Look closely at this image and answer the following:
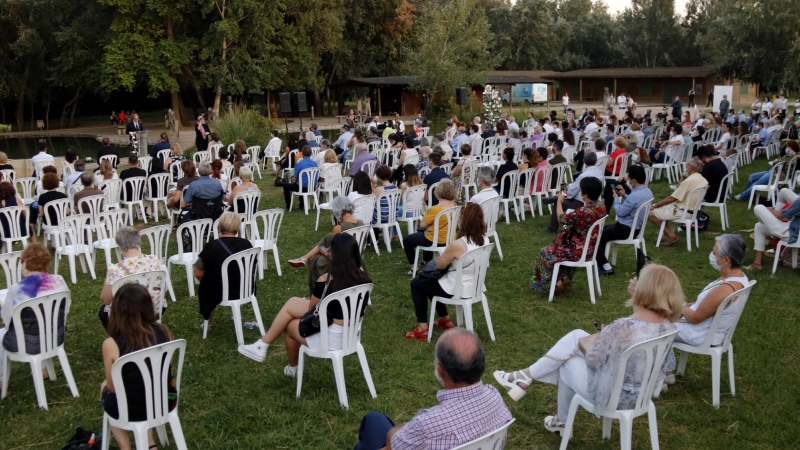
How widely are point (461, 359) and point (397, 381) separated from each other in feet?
6.52

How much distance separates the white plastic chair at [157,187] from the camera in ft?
32.3

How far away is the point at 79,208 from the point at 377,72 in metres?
33.5

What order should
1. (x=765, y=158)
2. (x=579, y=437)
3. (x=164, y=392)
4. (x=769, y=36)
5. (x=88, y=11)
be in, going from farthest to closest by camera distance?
(x=88, y=11) → (x=769, y=36) → (x=765, y=158) → (x=579, y=437) → (x=164, y=392)

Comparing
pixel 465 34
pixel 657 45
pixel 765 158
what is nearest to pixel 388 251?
pixel 765 158

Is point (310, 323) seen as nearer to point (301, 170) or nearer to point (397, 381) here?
point (397, 381)

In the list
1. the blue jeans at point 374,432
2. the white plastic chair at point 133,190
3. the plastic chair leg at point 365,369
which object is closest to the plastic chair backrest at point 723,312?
the plastic chair leg at point 365,369

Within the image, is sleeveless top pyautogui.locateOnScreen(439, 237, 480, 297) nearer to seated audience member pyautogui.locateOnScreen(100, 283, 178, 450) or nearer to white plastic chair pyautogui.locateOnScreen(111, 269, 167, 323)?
white plastic chair pyautogui.locateOnScreen(111, 269, 167, 323)

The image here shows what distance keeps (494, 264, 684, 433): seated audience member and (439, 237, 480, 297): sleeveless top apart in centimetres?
134

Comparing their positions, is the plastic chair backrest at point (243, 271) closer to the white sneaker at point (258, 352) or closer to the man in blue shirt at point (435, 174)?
the white sneaker at point (258, 352)

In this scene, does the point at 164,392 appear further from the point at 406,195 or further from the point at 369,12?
the point at 369,12

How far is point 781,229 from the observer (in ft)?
21.2

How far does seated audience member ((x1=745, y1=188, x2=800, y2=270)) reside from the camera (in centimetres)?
630

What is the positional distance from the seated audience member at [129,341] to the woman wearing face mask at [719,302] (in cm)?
289

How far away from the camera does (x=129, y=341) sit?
330cm
